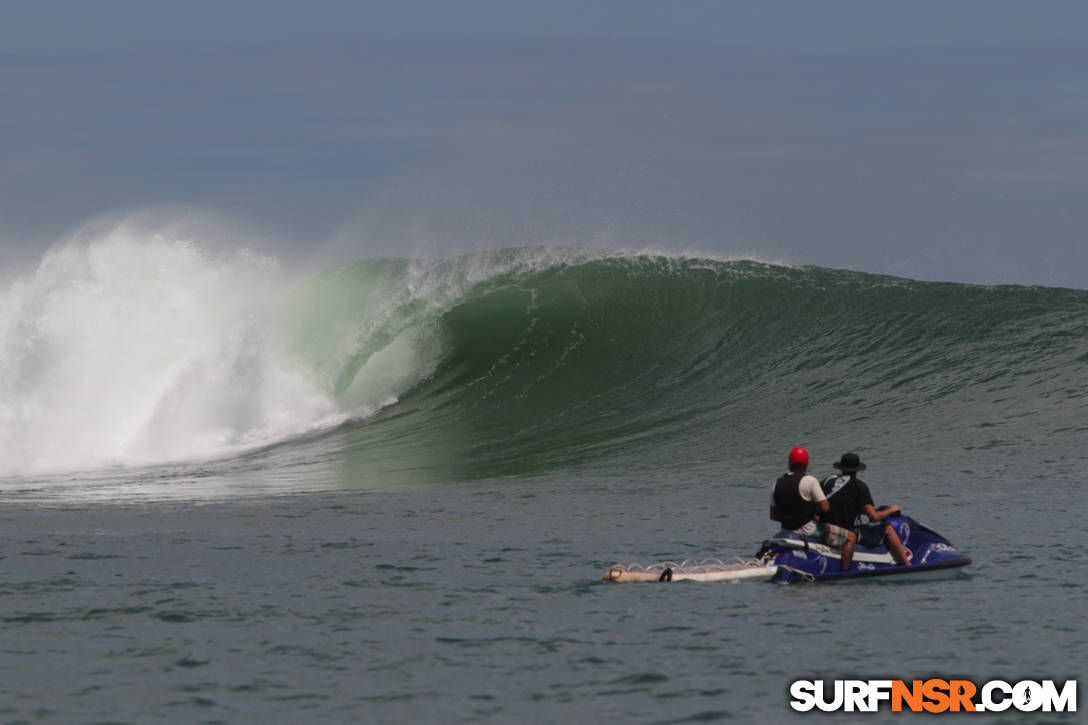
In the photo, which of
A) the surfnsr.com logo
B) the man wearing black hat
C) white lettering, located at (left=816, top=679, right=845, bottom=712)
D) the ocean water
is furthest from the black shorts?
white lettering, located at (left=816, top=679, right=845, bottom=712)

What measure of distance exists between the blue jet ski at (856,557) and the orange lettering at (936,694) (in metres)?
3.43

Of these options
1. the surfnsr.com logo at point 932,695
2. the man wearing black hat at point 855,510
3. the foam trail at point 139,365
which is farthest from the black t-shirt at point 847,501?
the foam trail at point 139,365

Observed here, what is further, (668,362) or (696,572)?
(668,362)

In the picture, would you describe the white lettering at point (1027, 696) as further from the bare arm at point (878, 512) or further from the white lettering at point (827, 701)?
the bare arm at point (878, 512)

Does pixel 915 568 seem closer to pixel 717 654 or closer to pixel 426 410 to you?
pixel 717 654

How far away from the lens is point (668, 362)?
2581cm

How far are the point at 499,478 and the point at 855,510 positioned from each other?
7387mm

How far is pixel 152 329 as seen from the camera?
26203mm

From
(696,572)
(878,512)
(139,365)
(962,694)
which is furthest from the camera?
(139,365)

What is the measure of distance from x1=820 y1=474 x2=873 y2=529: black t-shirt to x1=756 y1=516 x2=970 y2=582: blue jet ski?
0.23 m

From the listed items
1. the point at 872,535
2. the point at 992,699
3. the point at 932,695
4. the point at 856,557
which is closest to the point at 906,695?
the point at 932,695

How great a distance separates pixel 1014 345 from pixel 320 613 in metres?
18.6

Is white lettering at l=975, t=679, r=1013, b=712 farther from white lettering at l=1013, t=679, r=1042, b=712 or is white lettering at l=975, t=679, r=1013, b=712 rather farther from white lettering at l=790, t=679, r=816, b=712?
white lettering at l=790, t=679, r=816, b=712

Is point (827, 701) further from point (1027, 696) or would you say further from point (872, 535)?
point (872, 535)
